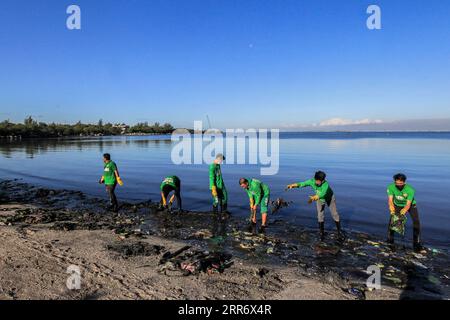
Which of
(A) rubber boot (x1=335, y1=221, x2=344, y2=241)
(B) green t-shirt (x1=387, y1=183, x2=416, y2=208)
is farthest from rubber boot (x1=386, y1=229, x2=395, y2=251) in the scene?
(A) rubber boot (x1=335, y1=221, x2=344, y2=241)

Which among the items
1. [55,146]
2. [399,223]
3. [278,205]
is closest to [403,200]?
[399,223]

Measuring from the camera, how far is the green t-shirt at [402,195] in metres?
10.1

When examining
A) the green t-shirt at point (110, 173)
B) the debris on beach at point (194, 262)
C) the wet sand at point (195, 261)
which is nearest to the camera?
the wet sand at point (195, 261)

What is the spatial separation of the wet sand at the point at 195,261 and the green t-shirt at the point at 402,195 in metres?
1.63

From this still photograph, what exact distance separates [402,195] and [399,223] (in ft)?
3.18

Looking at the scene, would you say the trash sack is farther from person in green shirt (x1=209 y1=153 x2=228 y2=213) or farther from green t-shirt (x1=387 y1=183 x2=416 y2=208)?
person in green shirt (x1=209 y1=153 x2=228 y2=213)

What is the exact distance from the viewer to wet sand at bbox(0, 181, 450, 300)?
7266 mm

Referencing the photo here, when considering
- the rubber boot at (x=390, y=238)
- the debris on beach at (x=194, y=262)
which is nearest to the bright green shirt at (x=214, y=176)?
the debris on beach at (x=194, y=262)

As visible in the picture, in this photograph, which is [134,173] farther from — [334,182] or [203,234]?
[203,234]

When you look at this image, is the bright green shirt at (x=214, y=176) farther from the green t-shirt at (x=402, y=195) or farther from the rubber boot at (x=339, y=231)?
the green t-shirt at (x=402, y=195)

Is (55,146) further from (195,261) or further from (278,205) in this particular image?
(195,261)

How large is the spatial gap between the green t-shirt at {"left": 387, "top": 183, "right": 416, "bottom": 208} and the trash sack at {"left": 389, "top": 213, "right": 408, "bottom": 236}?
1.19 feet

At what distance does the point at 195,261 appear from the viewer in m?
8.86
